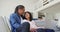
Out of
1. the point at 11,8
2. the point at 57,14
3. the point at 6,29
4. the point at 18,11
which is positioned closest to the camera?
the point at 18,11

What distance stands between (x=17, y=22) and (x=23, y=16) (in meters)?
0.23

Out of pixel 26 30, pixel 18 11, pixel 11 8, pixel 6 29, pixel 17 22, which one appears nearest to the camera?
pixel 26 30

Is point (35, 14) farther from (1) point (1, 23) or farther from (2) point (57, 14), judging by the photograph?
(1) point (1, 23)

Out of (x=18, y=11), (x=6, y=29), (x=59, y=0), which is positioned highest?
(x=59, y=0)

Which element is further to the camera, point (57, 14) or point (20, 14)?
point (57, 14)

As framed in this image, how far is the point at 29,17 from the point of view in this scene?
169 cm

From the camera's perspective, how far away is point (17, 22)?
1.48 metres

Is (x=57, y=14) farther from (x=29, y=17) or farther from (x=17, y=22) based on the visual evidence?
(x=17, y=22)

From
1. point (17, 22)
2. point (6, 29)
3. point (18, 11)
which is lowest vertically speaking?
point (6, 29)

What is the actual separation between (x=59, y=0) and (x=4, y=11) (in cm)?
198

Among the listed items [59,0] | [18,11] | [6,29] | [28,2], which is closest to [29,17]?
[18,11]

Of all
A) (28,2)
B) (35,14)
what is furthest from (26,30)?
(28,2)

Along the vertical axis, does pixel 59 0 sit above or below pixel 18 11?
above

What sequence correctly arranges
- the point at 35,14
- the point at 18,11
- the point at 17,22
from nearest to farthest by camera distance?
the point at 17,22, the point at 18,11, the point at 35,14
